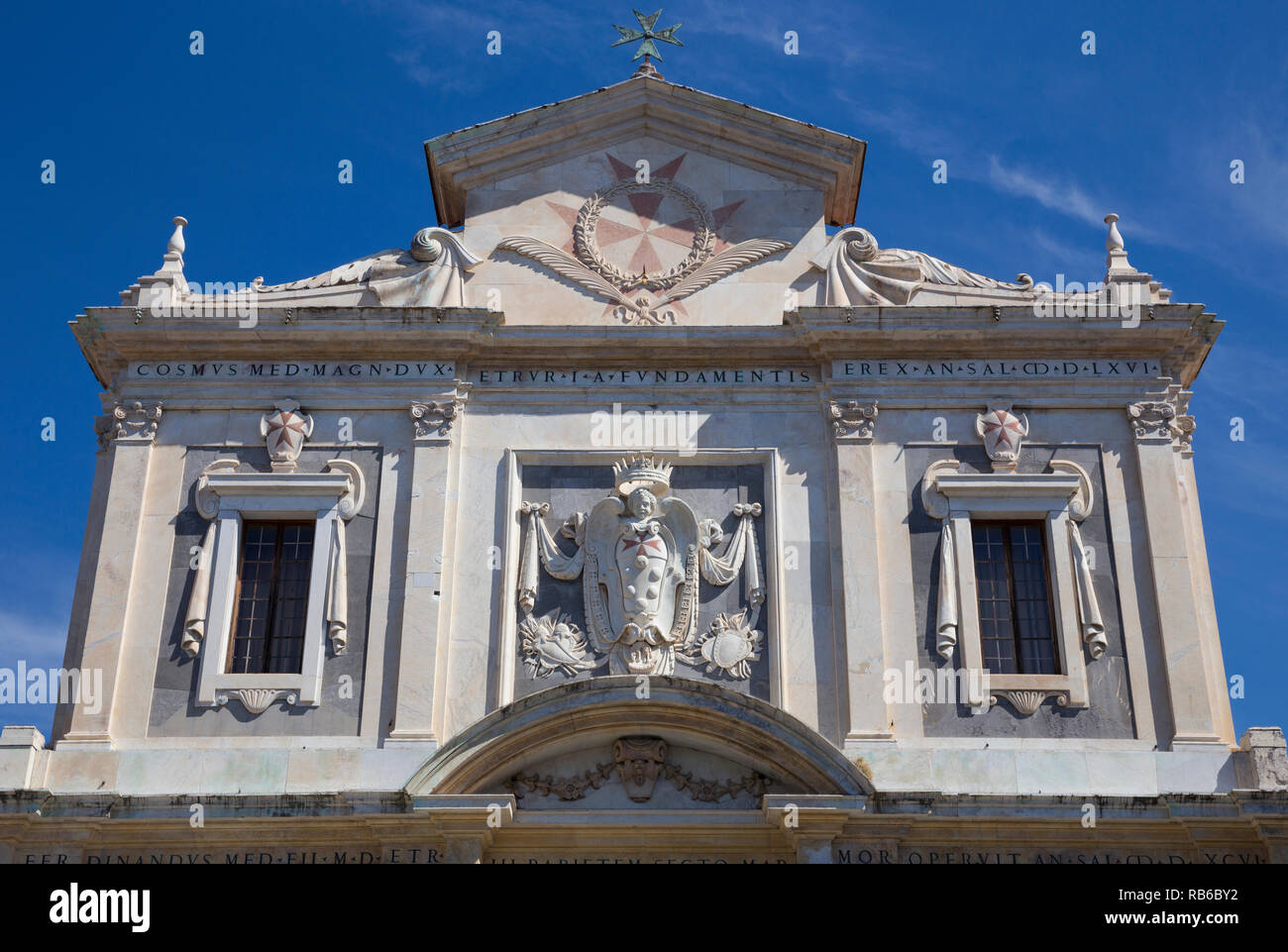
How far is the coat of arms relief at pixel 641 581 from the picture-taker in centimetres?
1961

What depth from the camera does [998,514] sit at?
20.5m

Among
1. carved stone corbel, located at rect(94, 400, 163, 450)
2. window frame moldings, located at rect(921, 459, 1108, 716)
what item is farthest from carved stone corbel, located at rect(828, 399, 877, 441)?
carved stone corbel, located at rect(94, 400, 163, 450)

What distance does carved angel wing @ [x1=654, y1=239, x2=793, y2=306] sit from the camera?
2200 cm

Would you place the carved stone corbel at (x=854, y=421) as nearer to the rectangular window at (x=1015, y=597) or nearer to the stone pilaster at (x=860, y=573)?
the stone pilaster at (x=860, y=573)

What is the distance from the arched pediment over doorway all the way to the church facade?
1.7 inches

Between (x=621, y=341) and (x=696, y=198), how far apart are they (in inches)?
104

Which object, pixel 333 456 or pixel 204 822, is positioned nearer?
pixel 204 822

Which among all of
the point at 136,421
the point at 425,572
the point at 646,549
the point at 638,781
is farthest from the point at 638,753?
the point at 136,421

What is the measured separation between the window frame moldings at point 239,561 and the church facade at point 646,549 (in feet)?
0.15

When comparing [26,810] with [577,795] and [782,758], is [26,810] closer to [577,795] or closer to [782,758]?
[577,795]

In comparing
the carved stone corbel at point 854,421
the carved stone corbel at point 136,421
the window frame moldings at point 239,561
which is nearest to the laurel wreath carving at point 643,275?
the carved stone corbel at point 854,421

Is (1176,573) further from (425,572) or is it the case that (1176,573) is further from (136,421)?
(136,421)

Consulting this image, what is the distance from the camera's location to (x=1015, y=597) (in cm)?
2016
